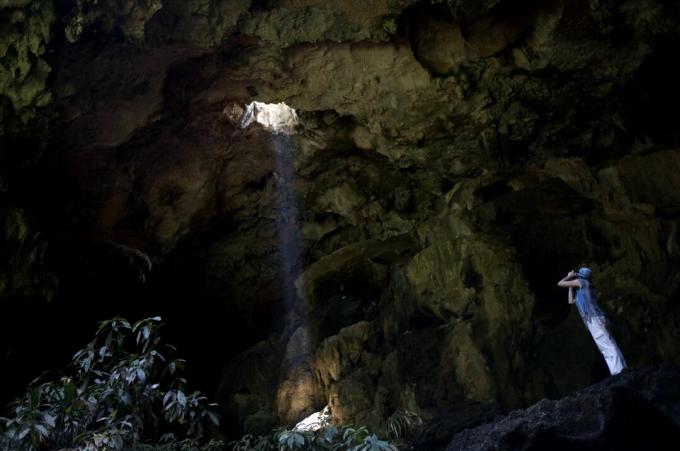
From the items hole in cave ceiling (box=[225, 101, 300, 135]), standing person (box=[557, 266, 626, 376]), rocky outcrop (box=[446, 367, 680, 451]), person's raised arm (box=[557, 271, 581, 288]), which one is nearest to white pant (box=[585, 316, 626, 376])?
standing person (box=[557, 266, 626, 376])

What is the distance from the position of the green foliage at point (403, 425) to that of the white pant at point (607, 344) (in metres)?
3.77

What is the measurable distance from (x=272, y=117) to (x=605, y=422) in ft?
24.7

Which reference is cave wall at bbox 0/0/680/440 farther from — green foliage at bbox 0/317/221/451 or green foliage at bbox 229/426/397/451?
green foliage at bbox 229/426/397/451

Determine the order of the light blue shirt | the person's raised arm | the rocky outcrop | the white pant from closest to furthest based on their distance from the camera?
1. the rocky outcrop
2. the white pant
3. the light blue shirt
4. the person's raised arm

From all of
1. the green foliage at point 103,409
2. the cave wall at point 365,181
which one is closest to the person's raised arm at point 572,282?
the cave wall at point 365,181

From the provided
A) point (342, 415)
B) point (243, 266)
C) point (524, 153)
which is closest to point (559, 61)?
point (524, 153)

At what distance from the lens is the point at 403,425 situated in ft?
31.4

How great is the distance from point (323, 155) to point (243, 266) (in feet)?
11.1

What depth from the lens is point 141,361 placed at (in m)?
4.28

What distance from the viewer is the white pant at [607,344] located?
245 inches

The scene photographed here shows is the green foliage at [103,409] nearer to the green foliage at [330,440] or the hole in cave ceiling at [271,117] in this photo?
the green foliage at [330,440]

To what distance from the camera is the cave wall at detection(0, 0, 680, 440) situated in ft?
25.5

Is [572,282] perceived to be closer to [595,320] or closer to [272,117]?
[595,320]

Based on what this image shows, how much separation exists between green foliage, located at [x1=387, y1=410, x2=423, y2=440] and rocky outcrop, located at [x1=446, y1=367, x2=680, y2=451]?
4476 mm
